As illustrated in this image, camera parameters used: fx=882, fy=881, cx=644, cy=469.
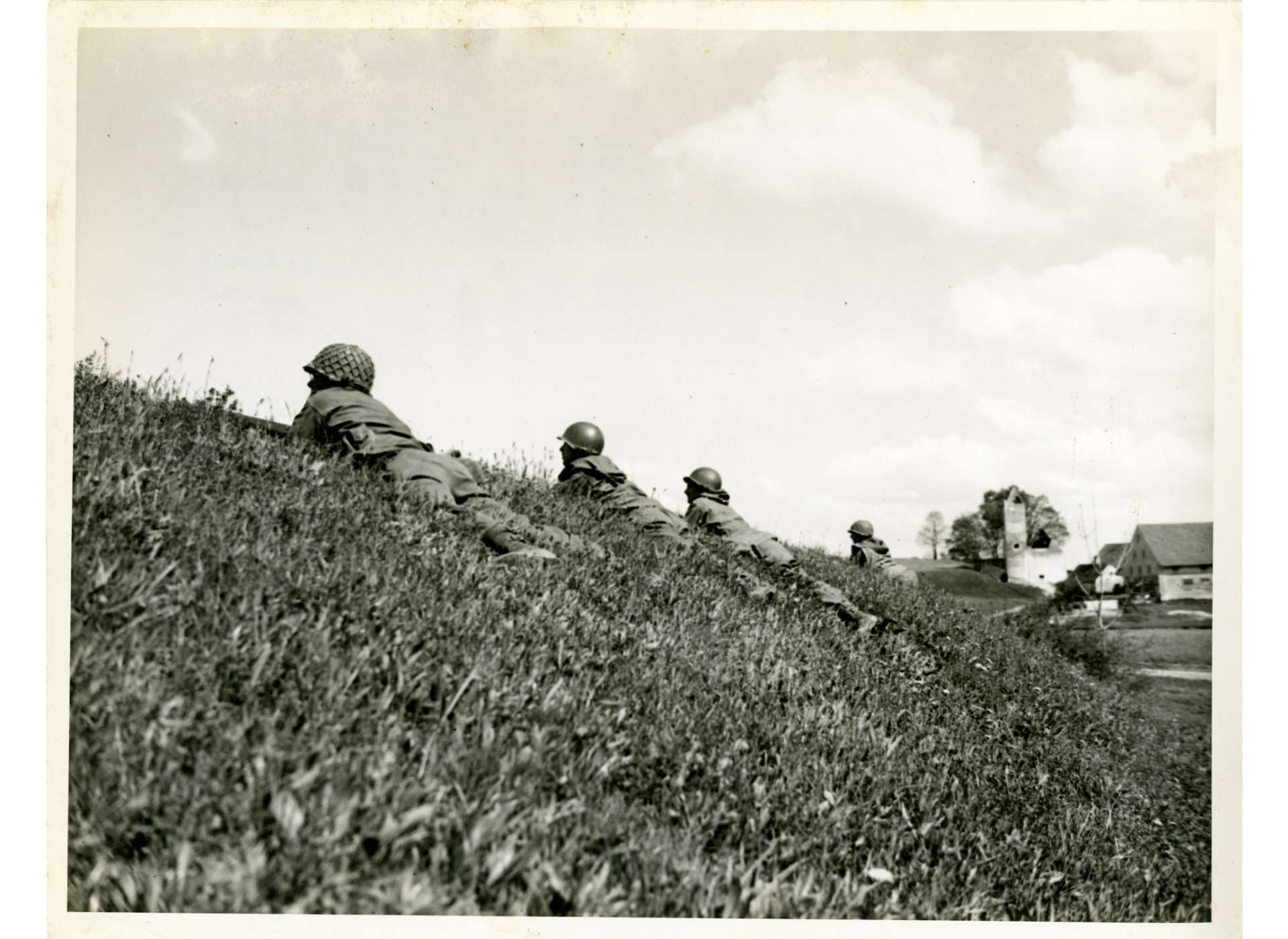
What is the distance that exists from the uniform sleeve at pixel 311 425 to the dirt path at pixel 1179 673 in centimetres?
559

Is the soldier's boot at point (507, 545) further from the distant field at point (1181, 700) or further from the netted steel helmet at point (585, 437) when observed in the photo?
the distant field at point (1181, 700)

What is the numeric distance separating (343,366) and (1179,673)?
615cm

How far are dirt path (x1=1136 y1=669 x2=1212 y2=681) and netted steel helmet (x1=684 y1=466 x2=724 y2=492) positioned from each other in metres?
4.95

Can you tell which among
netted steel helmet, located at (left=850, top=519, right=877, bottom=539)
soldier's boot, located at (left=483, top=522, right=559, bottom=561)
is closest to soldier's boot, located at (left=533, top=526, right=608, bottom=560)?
soldier's boot, located at (left=483, top=522, right=559, bottom=561)

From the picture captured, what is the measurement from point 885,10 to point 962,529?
2140cm

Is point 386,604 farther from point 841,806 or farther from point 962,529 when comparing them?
point 962,529

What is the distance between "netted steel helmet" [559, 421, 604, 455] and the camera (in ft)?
28.9

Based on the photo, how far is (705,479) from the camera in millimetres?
10938

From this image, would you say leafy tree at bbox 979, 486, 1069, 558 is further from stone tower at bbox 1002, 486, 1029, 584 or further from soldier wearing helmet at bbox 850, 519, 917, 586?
soldier wearing helmet at bbox 850, 519, 917, 586

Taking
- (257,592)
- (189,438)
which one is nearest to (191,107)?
(189,438)

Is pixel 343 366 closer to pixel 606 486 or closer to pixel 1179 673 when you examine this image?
pixel 606 486

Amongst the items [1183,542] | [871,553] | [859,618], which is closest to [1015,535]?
[871,553]

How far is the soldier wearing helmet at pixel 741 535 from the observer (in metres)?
8.22

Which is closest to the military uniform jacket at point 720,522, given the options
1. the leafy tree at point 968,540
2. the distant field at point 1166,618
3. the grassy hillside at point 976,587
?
the distant field at point 1166,618
